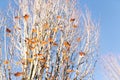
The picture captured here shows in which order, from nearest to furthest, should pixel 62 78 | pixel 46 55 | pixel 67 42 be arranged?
pixel 46 55
pixel 62 78
pixel 67 42

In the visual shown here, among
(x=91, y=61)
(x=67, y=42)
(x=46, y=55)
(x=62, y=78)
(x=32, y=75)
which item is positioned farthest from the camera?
(x=91, y=61)

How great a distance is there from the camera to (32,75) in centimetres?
378

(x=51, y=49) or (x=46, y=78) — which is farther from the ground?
(x=51, y=49)

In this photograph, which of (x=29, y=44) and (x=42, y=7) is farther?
(x=42, y=7)

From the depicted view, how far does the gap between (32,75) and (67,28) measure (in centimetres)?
167

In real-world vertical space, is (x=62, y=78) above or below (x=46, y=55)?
below

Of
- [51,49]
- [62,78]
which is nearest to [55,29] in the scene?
[51,49]

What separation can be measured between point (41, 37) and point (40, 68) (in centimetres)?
50

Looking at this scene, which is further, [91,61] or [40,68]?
[91,61]

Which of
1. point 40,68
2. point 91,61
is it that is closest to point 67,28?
point 91,61

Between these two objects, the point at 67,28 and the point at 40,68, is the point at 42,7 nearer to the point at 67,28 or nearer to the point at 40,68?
the point at 67,28

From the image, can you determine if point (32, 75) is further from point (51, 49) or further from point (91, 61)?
point (91, 61)

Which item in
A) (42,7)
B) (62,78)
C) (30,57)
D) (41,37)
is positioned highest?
(42,7)

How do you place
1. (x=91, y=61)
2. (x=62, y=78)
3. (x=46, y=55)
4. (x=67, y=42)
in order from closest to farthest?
(x=46, y=55)
(x=62, y=78)
(x=67, y=42)
(x=91, y=61)
